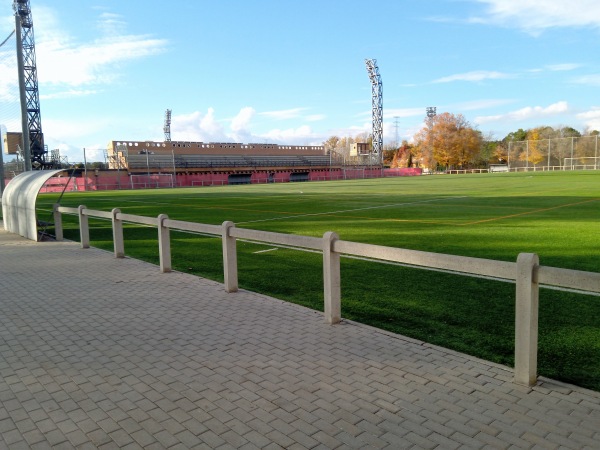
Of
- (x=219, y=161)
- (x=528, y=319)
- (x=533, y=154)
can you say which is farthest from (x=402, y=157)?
(x=528, y=319)

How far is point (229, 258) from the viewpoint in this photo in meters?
7.48

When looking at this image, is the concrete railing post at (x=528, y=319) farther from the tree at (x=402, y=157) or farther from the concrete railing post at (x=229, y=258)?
the tree at (x=402, y=157)

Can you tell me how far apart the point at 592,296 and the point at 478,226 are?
25.6 feet

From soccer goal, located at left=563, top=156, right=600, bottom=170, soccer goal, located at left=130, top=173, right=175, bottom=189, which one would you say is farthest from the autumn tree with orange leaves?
soccer goal, located at left=130, top=173, right=175, bottom=189

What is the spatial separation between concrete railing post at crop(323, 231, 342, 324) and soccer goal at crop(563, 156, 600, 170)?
281ft

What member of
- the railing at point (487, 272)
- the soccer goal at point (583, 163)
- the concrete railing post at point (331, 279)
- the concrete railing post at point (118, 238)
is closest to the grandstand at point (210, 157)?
the soccer goal at point (583, 163)

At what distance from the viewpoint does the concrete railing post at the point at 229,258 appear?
7.43m

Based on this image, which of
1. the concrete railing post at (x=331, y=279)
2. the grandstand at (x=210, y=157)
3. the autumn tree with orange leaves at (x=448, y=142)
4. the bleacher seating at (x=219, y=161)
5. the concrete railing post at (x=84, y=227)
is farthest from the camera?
the autumn tree with orange leaves at (x=448, y=142)

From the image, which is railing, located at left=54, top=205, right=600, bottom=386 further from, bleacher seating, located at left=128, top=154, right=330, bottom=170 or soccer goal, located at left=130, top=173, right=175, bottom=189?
bleacher seating, located at left=128, top=154, right=330, bottom=170

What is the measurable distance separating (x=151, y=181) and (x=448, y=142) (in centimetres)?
7094

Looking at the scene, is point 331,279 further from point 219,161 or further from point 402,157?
point 402,157

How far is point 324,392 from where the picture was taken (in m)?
4.13

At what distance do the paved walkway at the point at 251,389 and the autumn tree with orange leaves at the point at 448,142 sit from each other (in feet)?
374

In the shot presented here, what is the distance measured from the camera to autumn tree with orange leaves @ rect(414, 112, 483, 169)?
372 feet
